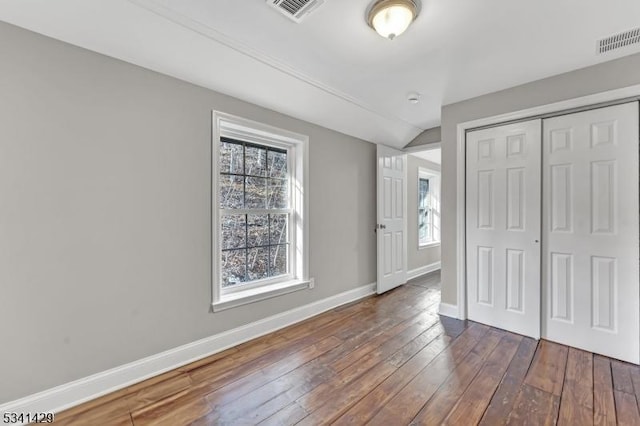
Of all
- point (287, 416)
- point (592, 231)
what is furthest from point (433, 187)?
point (287, 416)

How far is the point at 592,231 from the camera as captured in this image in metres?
2.29

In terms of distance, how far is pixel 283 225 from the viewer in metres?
3.01

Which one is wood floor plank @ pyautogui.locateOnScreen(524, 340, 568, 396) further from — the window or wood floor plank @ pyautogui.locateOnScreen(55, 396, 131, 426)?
the window

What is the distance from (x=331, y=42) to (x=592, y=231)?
2.64 metres

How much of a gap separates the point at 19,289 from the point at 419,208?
518cm

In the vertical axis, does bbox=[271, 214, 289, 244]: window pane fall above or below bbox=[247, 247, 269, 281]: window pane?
above

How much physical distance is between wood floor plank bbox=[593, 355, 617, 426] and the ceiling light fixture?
2.56 m

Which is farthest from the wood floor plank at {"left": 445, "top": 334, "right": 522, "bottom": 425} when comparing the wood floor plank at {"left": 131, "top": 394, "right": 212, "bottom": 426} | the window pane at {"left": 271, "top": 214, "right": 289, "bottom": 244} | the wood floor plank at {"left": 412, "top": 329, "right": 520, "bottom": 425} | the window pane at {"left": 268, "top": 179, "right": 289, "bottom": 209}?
the window pane at {"left": 268, "top": 179, "right": 289, "bottom": 209}

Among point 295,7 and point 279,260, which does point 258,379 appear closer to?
point 279,260

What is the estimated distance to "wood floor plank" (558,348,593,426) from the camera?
1575 millimetres

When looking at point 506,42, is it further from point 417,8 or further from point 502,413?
point 502,413

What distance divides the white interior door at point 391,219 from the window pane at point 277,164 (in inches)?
58.3

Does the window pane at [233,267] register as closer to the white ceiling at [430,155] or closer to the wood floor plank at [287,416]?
the wood floor plank at [287,416]

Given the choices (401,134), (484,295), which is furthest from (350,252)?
(401,134)
